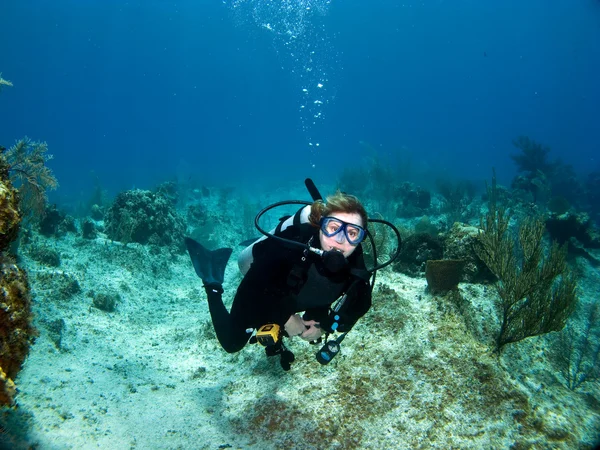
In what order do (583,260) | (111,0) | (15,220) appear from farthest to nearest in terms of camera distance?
(111,0) → (583,260) → (15,220)

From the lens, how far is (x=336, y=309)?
11.3 ft

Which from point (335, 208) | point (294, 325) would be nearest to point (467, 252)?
point (335, 208)

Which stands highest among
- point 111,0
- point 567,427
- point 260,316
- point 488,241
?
point 111,0

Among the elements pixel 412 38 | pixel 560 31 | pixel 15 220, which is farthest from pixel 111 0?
pixel 560 31

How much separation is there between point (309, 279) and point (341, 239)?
26.0 inches

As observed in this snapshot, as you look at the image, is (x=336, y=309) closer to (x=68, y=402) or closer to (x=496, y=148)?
(x=68, y=402)

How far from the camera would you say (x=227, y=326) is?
410 centimetres

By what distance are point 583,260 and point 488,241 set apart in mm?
8282

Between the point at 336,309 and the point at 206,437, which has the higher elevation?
the point at 336,309

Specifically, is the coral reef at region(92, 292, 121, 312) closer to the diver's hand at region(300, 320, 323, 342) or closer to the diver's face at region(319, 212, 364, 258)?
the diver's hand at region(300, 320, 323, 342)

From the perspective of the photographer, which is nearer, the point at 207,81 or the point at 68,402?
the point at 68,402

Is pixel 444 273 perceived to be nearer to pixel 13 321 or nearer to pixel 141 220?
pixel 13 321

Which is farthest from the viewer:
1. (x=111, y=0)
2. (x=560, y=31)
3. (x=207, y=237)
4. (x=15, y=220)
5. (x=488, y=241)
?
(x=560, y=31)

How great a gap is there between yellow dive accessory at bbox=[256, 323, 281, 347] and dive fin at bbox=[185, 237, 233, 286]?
2.32 meters
